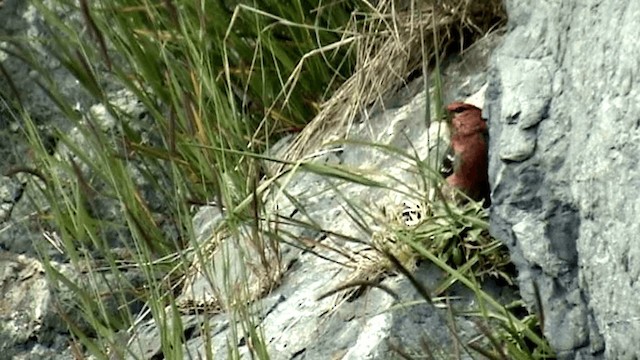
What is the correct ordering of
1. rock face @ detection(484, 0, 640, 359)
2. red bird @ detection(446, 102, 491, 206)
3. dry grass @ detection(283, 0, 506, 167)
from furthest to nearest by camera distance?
dry grass @ detection(283, 0, 506, 167), red bird @ detection(446, 102, 491, 206), rock face @ detection(484, 0, 640, 359)

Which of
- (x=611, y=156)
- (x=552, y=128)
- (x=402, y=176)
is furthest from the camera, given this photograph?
(x=402, y=176)

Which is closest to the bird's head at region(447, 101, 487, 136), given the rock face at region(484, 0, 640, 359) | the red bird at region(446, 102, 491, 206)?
the red bird at region(446, 102, 491, 206)

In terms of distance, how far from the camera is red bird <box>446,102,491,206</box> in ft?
8.84

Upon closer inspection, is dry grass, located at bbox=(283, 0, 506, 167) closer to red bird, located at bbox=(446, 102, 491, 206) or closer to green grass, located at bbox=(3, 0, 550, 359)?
green grass, located at bbox=(3, 0, 550, 359)

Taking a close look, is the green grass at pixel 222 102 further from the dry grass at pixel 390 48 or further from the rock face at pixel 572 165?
the rock face at pixel 572 165

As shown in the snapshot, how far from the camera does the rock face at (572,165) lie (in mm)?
1998

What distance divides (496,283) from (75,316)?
1.27m

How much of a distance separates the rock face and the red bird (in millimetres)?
273

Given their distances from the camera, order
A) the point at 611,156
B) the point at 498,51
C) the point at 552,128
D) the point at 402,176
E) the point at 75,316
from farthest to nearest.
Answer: the point at 75,316 < the point at 402,176 < the point at 498,51 < the point at 552,128 < the point at 611,156

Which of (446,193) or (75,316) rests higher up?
(446,193)

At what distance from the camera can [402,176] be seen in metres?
2.88

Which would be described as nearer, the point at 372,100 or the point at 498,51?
the point at 498,51

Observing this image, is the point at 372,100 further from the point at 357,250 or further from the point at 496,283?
the point at 496,283

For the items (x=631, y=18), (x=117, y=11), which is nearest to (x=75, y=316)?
(x=117, y=11)
